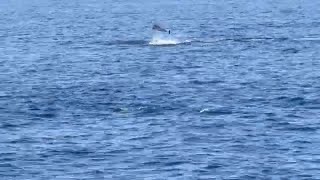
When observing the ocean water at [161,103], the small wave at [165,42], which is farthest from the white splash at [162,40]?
the ocean water at [161,103]

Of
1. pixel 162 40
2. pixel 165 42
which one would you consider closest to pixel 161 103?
pixel 165 42

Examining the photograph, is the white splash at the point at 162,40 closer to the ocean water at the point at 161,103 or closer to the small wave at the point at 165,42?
the small wave at the point at 165,42

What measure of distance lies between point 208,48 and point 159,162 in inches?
1939

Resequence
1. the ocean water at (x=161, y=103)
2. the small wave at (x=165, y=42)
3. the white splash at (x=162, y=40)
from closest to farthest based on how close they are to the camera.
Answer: the ocean water at (x=161, y=103) → the small wave at (x=165, y=42) → the white splash at (x=162, y=40)

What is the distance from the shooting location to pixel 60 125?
6144 centimetres

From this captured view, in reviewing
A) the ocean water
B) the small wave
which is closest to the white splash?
the small wave

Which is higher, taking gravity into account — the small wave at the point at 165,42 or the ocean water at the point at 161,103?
the small wave at the point at 165,42

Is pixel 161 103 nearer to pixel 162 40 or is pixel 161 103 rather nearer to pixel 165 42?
pixel 165 42

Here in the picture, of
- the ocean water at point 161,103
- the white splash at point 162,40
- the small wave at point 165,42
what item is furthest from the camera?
the white splash at point 162,40

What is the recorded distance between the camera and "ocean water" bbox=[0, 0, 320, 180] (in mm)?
52219

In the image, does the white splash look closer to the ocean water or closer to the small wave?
the small wave

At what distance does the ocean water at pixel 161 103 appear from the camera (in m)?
52.2

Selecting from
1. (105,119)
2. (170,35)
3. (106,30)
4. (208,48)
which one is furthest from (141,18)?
(105,119)

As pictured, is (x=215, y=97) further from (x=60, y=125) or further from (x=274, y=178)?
(x=274, y=178)
